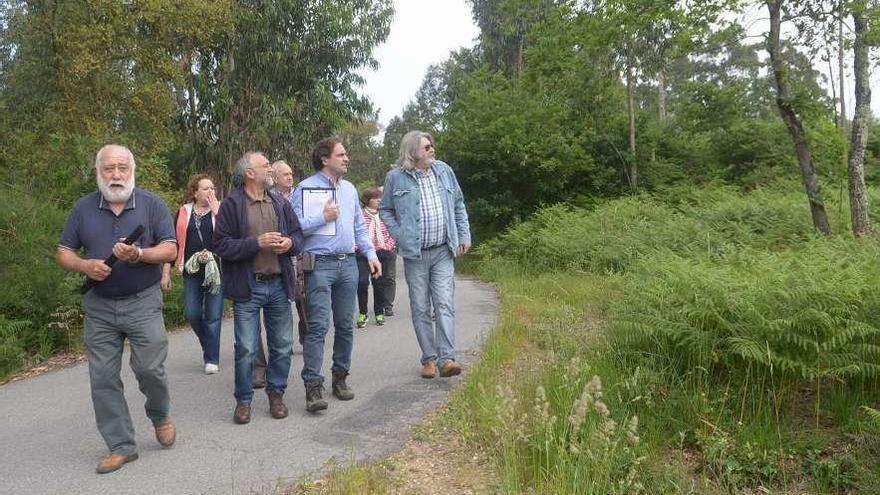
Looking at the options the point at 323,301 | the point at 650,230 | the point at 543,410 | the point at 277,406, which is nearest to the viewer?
the point at 543,410

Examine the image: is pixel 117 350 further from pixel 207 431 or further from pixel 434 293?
pixel 434 293

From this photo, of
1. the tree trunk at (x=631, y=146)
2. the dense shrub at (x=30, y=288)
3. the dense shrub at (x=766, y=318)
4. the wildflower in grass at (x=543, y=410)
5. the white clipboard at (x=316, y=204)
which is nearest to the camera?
the wildflower in grass at (x=543, y=410)

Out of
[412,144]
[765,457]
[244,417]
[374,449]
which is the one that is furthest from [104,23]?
[765,457]

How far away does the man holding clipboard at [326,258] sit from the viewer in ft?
17.1

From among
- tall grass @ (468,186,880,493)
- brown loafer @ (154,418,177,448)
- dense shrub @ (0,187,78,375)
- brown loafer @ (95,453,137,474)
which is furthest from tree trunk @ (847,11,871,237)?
dense shrub @ (0,187,78,375)

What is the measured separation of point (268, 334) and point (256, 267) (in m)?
0.56

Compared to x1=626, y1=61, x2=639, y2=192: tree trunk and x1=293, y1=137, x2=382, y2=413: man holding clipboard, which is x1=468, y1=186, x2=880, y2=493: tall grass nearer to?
x1=293, y1=137, x2=382, y2=413: man holding clipboard

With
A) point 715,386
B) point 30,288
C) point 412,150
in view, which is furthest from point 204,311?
point 715,386

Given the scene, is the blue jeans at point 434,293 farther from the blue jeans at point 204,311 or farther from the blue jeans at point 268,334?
the blue jeans at point 204,311

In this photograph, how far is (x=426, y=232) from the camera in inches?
233

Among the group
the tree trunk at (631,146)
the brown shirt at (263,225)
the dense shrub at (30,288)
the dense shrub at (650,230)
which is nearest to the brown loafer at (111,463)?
the brown shirt at (263,225)

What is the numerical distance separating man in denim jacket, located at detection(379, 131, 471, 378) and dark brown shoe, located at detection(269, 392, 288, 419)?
141 centimetres

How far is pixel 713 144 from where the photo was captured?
71.6ft

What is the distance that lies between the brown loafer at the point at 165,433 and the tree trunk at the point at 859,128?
10476 mm
